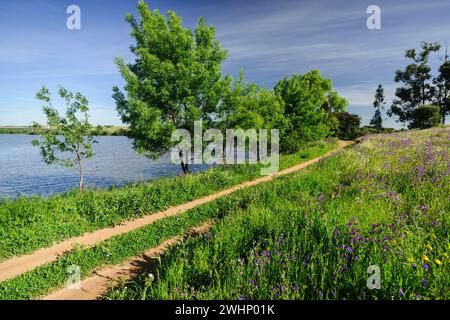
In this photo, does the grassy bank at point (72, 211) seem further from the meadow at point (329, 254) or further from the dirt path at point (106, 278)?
the meadow at point (329, 254)

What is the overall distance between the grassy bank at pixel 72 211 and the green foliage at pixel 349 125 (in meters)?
52.9

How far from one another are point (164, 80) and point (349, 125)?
53232mm

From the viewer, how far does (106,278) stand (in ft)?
25.0

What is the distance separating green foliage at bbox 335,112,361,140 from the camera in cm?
5988

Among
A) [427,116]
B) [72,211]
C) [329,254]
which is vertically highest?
[427,116]

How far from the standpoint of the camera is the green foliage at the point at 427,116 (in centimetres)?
5231

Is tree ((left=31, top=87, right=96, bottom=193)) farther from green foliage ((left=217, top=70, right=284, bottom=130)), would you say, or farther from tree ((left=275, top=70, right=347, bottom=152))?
tree ((left=275, top=70, right=347, bottom=152))

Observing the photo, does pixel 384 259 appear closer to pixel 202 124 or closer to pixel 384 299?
pixel 384 299

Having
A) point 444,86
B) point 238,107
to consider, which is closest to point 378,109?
point 444,86

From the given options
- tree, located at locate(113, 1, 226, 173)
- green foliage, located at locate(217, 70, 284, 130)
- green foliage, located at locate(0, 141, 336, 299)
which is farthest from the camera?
green foliage, located at locate(217, 70, 284, 130)

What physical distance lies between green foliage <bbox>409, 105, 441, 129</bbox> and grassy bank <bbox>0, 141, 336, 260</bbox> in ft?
184

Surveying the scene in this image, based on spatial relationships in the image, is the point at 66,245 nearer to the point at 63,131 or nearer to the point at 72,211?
the point at 72,211

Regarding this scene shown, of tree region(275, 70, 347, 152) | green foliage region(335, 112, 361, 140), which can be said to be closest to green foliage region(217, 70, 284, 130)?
tree region(275, 70, 347, 152)

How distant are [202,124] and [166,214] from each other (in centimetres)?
859
